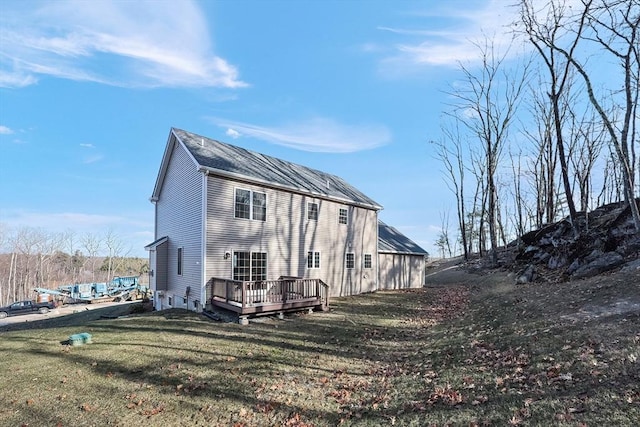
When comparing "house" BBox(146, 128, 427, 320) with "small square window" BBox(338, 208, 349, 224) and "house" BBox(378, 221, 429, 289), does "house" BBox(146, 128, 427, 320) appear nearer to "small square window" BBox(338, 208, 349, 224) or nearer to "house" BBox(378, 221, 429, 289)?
"small square window" BBox(338, 208, 349, 224)

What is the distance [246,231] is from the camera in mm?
14305

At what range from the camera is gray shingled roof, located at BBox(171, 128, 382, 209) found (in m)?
14.0

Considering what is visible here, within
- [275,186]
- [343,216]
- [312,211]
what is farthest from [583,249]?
[275,186]

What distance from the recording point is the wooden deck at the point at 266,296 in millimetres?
11469

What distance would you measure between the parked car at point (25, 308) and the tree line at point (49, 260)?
63.6ft

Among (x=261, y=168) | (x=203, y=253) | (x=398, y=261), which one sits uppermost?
(x=261, y=168)

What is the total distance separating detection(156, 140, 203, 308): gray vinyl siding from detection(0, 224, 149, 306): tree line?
36.8 m

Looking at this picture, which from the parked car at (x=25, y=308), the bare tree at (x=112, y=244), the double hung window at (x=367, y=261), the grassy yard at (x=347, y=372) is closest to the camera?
the grassy yard at (x=347, y=372)

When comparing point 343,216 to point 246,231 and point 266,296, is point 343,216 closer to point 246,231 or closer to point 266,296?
point 246,231

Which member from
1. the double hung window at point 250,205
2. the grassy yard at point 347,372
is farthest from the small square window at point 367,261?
the grassy yard at point 347,372

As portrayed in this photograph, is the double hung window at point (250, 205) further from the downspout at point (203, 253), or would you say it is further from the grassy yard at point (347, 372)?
the grassy yard at point (347, 372)

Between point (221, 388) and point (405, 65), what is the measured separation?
50.6 feet

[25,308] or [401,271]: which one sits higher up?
[401,271]

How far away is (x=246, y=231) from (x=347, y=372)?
8.78 metres
